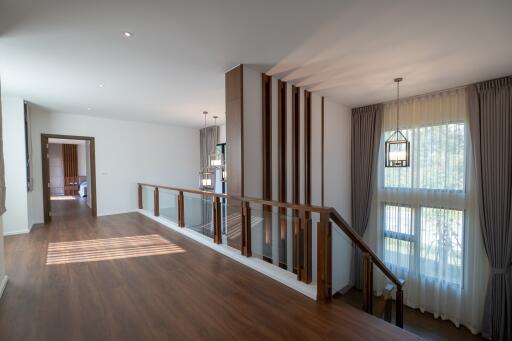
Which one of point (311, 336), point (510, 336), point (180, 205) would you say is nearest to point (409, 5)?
point (311, 336)

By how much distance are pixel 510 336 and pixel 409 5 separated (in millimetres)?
5557

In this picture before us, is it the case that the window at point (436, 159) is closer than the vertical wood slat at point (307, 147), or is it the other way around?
the window at point (436, 159)

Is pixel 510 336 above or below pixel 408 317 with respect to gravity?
above

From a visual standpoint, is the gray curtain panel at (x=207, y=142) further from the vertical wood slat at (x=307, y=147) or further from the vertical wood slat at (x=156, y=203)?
the vertical wood slat at (x=307, y=147)

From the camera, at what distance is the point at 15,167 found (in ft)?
16.5

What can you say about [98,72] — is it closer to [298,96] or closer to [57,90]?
[57,90]

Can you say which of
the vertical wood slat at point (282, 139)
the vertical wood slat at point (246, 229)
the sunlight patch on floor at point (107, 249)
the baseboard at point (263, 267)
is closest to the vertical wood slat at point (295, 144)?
the vertical wood slat at point (282, 139)

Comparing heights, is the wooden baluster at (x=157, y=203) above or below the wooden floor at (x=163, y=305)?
above

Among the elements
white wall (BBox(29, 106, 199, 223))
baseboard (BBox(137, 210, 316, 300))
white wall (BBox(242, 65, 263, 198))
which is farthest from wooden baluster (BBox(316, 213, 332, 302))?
white wall (BBox(29, 106, 199, 223))

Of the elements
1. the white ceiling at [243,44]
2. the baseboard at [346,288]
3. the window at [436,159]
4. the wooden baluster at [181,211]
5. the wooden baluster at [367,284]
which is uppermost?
the white ceiling at [243,44]

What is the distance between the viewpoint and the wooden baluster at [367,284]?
9.19 ft

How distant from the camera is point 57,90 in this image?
451cm

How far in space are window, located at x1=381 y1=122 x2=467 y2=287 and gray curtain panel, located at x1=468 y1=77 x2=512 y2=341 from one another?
0.35 m

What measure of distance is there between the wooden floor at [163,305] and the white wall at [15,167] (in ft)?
6.26
